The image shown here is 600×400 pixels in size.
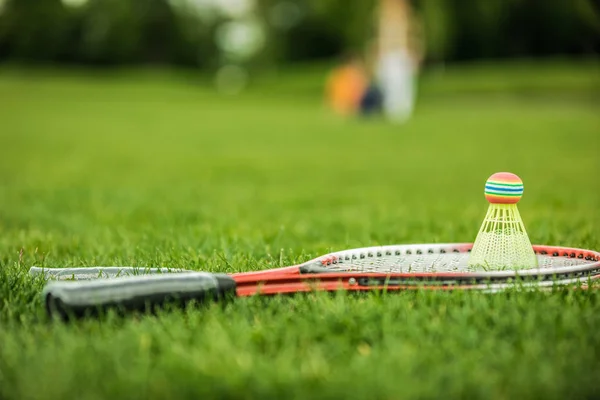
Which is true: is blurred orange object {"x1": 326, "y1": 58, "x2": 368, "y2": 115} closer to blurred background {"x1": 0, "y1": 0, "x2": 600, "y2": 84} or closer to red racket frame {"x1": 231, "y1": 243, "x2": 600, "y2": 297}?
blurred background {"x1": 0, "y1": 0, "x2": 600, "y2": 84}

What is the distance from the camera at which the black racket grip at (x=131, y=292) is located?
1.95 meters

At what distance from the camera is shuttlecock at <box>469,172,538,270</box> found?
249 centimetres

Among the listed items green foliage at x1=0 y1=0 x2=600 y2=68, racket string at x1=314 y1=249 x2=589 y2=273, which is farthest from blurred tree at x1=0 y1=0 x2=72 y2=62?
racket string at x1=314 y1=249 x2=589 y2=273

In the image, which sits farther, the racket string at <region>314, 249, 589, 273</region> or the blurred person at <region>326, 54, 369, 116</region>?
the blurred person at <region>326, 54, 369, 116</region>

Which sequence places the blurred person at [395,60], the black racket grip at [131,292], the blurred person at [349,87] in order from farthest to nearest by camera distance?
the blurred person at [349,87] → the blurred person at [395,60] → the black racket grip at [131,292]

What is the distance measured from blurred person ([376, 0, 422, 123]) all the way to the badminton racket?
49.1ft

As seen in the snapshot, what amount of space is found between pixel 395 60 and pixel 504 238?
15.5m

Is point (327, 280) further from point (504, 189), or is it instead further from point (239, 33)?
point (239, 33)

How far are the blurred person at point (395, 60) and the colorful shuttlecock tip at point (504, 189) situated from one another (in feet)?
49.5

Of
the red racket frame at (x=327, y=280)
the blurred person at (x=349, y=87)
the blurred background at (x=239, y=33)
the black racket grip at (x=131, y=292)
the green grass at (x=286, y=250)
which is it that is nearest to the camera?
the green grass at (x=286, y=250)

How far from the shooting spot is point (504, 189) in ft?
8.15

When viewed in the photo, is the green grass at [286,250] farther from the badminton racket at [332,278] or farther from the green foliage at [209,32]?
the green foliage at [209,32]

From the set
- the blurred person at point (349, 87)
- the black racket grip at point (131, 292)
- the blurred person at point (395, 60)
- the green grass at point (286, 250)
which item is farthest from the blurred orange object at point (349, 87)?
the black racket grip at point (131, 292)

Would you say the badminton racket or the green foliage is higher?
the green foliage
